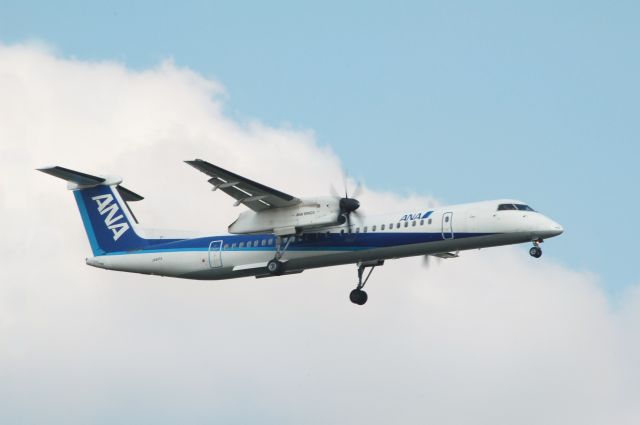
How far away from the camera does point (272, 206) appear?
35.1m

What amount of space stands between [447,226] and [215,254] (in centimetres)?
787

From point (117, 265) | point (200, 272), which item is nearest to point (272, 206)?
point (200, 272)

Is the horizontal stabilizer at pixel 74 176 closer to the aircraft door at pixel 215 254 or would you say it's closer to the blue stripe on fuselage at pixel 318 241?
the blue stripe on fuselage at pixel 318 241

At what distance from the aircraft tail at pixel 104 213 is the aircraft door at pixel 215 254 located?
2.81 meters

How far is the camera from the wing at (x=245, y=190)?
33.1 metres

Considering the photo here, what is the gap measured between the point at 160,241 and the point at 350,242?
7.19m

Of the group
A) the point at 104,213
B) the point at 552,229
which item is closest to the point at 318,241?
the point at 552,229

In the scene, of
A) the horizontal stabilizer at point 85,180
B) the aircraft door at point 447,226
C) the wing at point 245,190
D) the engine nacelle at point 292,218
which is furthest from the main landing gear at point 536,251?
the horizontal stabilizer at point 85,180

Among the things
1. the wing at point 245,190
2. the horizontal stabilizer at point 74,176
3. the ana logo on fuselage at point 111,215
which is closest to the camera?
the wing at point 245,190

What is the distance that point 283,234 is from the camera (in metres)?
34.8

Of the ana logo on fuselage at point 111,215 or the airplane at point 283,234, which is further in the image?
the ana logo on fuselage at point 111,215

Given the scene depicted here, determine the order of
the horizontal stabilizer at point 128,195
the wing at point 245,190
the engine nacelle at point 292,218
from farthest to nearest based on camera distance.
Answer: the horizontal stabilizer at point 128,195, the engine nacelle at point 292,218, the wing at point 245,190

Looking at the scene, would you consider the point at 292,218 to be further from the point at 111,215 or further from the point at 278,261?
the point at 111,215

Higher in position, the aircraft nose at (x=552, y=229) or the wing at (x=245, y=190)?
the wing at (x=245, y=190)
